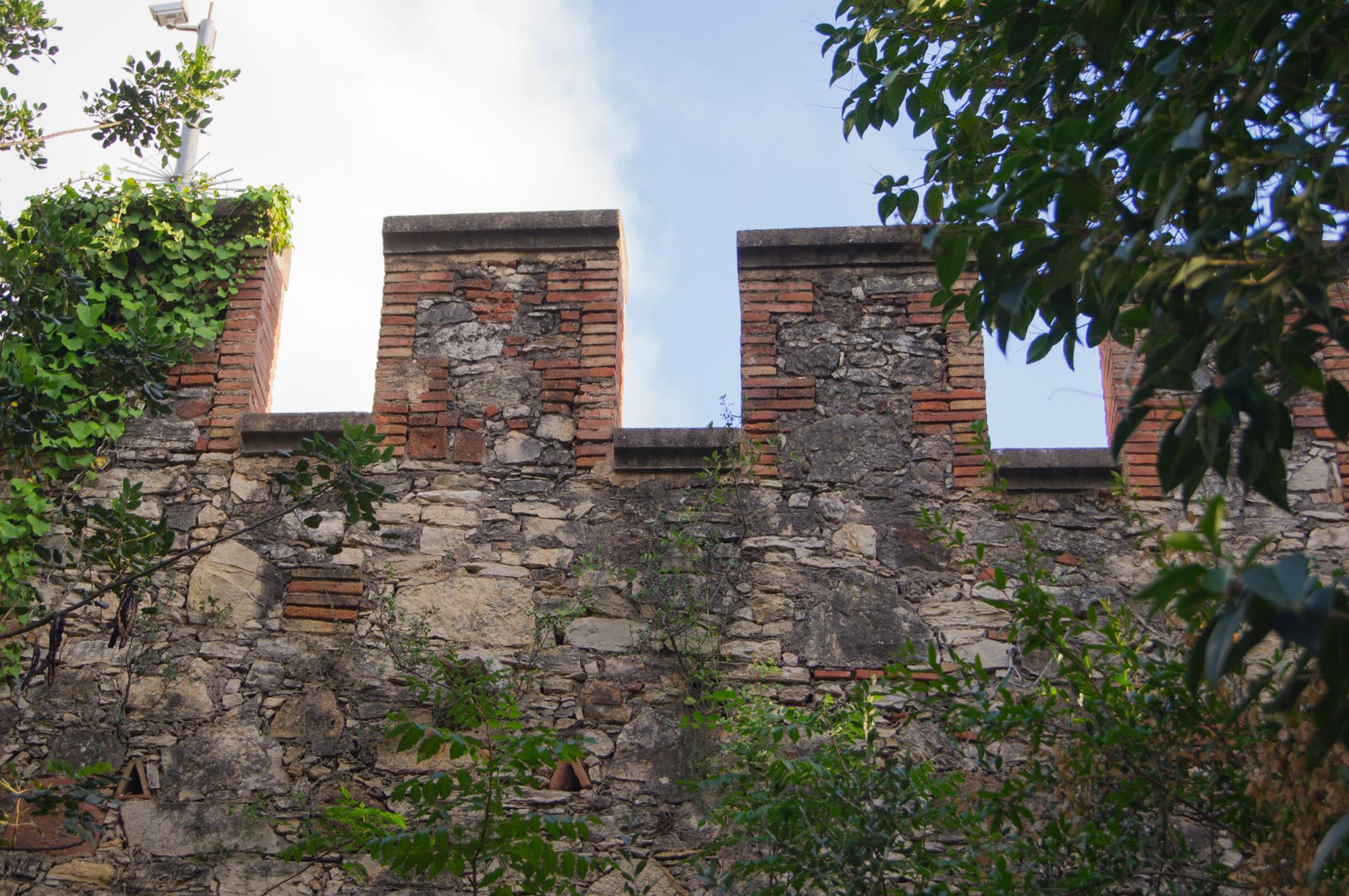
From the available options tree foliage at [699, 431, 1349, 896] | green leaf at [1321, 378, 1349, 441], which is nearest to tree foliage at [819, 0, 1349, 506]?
green leaf at [1321, 378, 1349, 441]

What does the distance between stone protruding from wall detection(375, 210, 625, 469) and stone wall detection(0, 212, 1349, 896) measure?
1 cm

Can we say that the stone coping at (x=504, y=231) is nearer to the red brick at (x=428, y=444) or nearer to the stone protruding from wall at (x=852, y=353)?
the stone protruding from wall at (x=852, y=353)

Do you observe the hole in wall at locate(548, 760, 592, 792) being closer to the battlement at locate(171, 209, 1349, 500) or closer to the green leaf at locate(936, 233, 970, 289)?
the battlement at locate(171, 209, 1349, 500)

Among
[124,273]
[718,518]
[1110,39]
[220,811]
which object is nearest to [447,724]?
[220,811]

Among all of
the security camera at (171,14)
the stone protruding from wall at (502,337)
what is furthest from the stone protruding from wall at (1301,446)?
the security camera at (171,14)

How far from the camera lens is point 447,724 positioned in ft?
15.2

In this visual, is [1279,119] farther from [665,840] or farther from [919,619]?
[665,840]

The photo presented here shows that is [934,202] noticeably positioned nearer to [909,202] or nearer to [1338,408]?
[909,202]

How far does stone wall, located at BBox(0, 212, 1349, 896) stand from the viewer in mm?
4570

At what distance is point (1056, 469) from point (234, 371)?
326cm

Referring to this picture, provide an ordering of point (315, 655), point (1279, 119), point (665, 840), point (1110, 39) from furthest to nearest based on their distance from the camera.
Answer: point (315, 655)
point (665, 840)
point (1279, 119)
point (1110, 39)

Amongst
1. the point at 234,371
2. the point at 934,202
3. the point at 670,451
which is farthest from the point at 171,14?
the point at 934,202

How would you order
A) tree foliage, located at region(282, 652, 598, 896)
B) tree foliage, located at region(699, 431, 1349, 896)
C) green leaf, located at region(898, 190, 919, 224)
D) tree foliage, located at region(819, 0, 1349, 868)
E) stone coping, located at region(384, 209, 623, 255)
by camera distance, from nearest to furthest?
tree foliage, located at region(819, 0, 1349, 868)
tree foliage, located at region(699, 431, 1349, 896)
tree foliage, located at region(282, 652, 598, 896)
green leaf, located at region(898, 190, 919, 224)
stone coping, located at region(384, 209, 623, 255)

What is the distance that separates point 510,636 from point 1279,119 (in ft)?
10.0
